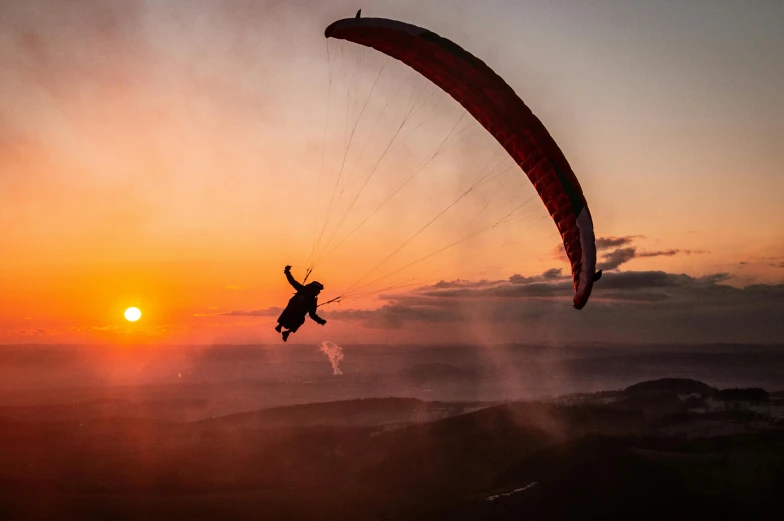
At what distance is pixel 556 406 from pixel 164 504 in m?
120

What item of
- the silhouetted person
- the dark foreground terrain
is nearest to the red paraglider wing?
the silhouetted person

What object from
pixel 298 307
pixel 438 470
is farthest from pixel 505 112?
pixel 438 470

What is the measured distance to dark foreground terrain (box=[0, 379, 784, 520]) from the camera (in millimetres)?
105188

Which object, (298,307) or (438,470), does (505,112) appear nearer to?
(298,307)

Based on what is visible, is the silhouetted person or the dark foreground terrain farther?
the dark foreground terrain

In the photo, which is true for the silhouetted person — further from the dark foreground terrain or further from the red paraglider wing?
the dark foreground terrain

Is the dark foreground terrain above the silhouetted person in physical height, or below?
below

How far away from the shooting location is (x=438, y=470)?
5674 inches

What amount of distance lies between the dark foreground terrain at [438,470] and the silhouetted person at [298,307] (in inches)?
3506

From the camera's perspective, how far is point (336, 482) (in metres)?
143

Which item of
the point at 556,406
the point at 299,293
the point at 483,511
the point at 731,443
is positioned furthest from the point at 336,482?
the point at 299,293

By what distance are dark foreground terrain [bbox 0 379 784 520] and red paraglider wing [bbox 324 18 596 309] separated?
8848cm

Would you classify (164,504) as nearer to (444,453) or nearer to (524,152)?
(444,453)

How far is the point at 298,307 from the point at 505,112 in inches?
332
